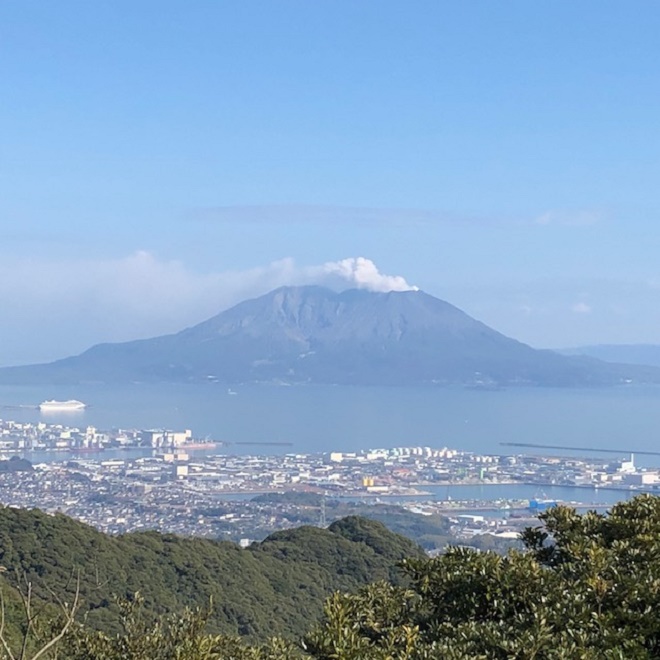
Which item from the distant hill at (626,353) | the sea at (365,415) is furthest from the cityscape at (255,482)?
the distant hill at (626,353)

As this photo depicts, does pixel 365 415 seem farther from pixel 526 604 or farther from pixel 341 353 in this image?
pixel 526 604

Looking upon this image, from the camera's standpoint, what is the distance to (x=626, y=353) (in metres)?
122

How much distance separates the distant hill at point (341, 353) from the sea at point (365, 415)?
308cm

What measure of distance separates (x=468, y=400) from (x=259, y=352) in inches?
1120

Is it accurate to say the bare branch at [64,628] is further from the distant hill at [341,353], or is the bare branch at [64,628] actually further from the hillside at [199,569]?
the distant hill at [341,353]

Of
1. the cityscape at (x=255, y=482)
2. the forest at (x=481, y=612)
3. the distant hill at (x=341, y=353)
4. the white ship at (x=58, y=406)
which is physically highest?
the distant hill at (x=341, y=353)

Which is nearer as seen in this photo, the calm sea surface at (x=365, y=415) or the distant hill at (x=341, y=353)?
the calm sea surface at (x=365, y=415)

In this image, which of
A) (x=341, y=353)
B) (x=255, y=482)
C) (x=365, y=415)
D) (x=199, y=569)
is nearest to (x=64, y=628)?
(x=199, y=569)

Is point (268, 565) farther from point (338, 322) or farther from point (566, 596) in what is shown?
point (338, 322)

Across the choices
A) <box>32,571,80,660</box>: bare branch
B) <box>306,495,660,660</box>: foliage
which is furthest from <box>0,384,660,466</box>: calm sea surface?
<box>32,571,80,660</box>: bare branch

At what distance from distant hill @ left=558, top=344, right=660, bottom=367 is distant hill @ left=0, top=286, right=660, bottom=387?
19.2 m

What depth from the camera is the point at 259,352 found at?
339 ft

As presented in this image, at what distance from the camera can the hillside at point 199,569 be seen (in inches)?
568

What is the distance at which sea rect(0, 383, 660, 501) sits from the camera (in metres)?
57.3
